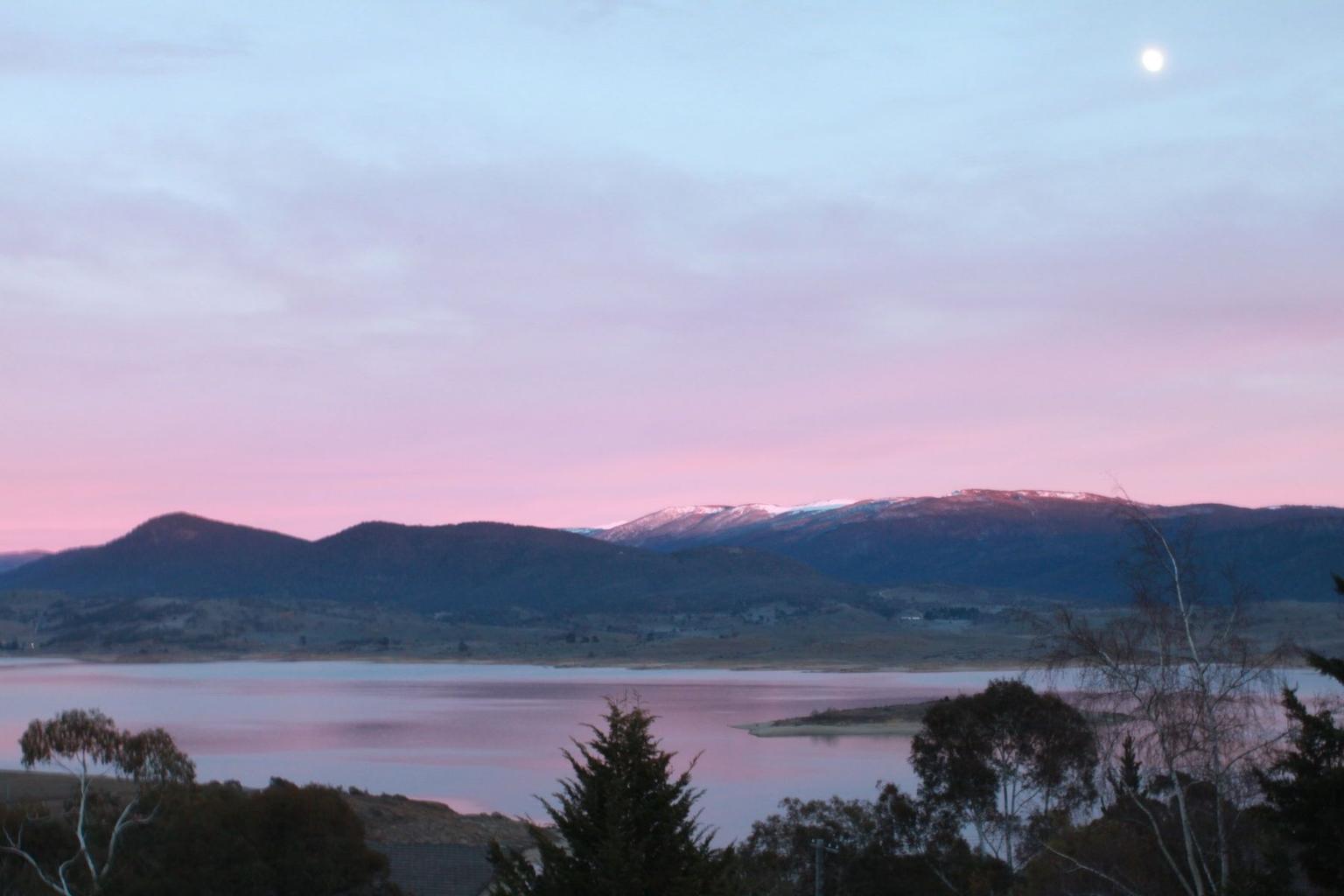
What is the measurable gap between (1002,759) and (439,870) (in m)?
10.4

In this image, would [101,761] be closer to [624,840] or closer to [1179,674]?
[624,840]

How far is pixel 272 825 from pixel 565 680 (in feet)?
278

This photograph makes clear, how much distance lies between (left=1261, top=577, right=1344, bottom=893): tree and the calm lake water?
9791 mm

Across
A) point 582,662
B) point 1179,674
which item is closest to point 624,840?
point 1179,674

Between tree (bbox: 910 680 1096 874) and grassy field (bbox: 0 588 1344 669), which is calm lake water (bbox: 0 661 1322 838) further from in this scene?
grassy field (bbox: 0 588 1344 669)

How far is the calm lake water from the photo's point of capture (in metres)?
44.2

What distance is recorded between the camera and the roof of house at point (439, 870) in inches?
938

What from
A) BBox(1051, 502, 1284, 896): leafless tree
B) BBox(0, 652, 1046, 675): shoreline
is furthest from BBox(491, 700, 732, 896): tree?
BBox(0, 652, 1046, 675): shoreline

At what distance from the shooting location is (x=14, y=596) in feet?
648

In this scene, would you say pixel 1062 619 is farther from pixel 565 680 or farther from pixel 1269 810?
pixel 565 680

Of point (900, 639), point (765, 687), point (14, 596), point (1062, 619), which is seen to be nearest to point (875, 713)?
point (765, 687)

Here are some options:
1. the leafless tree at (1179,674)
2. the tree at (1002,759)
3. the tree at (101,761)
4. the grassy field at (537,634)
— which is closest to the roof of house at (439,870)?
the tree at (101,761)

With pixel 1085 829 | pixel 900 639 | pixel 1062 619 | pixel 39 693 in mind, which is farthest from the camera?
pixel 900 639

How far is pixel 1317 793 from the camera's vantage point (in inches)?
467
